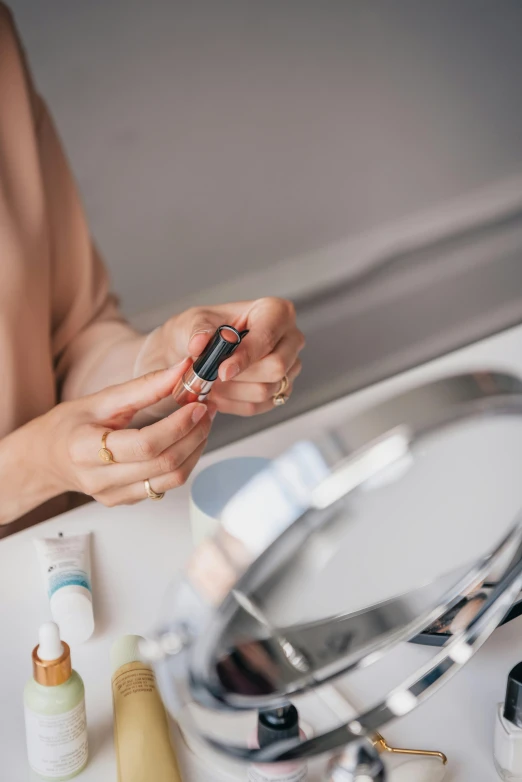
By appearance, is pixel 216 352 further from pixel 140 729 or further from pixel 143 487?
pixel 140 729

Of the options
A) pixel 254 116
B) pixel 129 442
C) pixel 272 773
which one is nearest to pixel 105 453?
pixel 129 442

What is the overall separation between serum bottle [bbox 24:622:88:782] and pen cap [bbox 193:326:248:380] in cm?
23

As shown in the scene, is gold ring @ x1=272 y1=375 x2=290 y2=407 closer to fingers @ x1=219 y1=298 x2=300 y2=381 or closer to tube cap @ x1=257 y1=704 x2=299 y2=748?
fingers @ x1=219 y1=298 x2=300 y2=381

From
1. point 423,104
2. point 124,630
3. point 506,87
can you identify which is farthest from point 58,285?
point 506,87

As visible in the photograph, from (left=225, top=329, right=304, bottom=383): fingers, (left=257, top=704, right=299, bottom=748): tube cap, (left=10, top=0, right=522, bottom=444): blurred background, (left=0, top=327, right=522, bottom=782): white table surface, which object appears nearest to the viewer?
(left=257, top=704, right=299, bottom=748): tube cap

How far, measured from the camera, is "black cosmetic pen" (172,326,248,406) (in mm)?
597

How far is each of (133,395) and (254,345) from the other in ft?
0.38

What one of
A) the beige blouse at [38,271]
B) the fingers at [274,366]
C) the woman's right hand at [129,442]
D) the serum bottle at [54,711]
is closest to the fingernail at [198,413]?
the woman's right hand at [129,442]

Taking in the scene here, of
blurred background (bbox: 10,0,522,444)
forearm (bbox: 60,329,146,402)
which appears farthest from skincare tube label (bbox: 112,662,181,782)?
blurred background (bbox: 10,0,522,444)

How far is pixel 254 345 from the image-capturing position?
693 mm

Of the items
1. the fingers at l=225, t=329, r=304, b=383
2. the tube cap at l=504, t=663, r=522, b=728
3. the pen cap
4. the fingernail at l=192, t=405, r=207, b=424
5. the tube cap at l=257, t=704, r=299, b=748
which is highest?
the pen cap

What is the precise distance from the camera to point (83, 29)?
77 centimetres

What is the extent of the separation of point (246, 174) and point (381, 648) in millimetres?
742

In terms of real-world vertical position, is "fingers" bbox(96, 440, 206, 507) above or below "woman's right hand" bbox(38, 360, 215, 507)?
below
